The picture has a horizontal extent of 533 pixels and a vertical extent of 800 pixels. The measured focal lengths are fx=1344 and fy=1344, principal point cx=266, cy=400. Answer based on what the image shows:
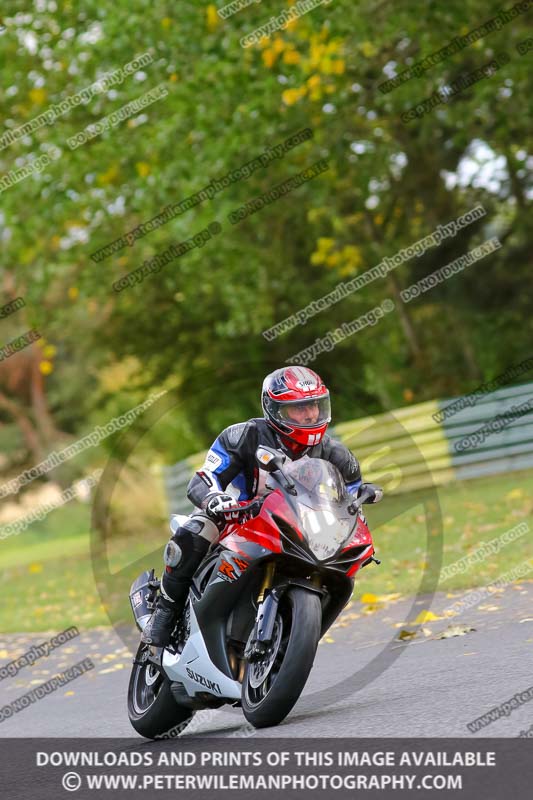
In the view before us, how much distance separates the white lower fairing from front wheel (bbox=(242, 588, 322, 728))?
0.16 meters

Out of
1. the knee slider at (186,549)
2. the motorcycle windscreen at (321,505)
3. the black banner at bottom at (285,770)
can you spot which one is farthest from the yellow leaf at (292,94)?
the black banner at bottom at (285,770)

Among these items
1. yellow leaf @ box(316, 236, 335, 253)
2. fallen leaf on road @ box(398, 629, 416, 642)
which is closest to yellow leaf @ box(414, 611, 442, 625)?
fallen leaf on road @ box(398, 629, 416, 642)

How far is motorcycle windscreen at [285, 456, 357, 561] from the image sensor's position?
20.5ft

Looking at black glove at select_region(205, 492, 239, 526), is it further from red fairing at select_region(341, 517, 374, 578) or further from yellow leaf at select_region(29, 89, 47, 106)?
yellow leaf at select_region(29, 89, 47, 106)

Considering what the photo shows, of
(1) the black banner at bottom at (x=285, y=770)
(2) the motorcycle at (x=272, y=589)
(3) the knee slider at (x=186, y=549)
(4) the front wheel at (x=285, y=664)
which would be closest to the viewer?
(1) the black banner at bottom at (x=285, y=770)

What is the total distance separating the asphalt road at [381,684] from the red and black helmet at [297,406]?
1421mm

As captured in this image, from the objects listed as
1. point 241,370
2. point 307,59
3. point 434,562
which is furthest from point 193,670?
point 241,370

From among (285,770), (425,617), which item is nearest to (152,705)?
(285,770)

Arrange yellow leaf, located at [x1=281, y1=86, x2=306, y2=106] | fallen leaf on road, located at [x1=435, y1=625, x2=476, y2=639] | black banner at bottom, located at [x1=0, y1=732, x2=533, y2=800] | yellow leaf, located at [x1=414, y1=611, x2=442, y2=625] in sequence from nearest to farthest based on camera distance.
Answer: black banner at bottom, located at [x1=0, y1=732, x2=533, y2=800]
fallen leaf on road, located at [x1=435, y1=625, x2=476, y2=639]
yellow leaf, located at [x1=414, y1=611, x2=442, y2=625]
yellow leaf, located at [x1=281, y1=86, x2=306, y2=106]

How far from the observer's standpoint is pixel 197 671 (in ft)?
22.5

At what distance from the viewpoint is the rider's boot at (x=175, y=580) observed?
696 centimetres

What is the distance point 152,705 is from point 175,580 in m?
0.76

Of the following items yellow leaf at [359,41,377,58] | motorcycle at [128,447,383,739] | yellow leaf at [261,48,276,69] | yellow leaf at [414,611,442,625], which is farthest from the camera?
yellow leaf at [359,41,377,58]

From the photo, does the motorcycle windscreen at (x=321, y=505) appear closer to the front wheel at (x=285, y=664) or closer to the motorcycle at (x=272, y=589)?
the motorcycle at (x=272, y=589)
